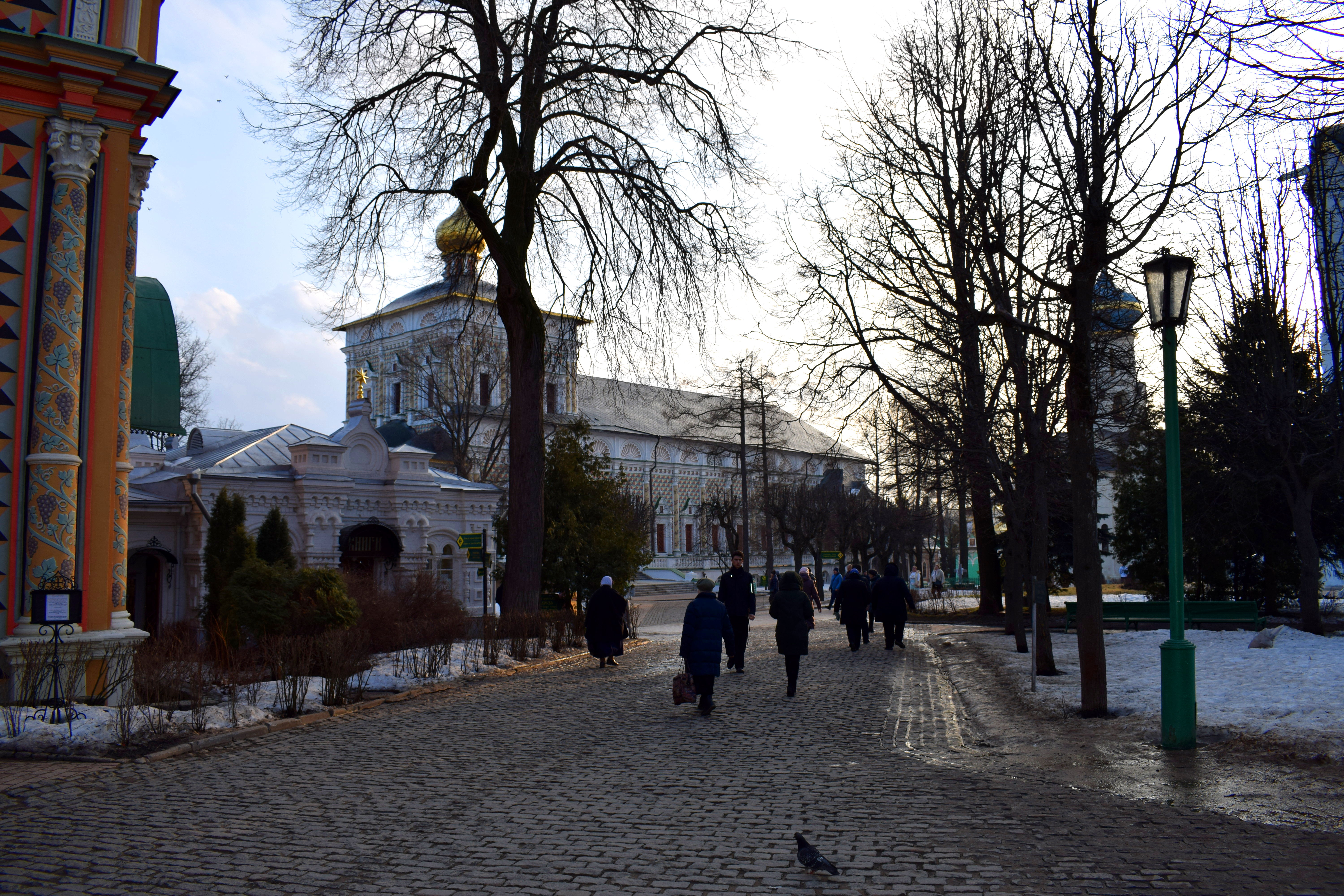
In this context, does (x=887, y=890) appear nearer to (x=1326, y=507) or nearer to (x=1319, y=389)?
(x=1319, y=389)

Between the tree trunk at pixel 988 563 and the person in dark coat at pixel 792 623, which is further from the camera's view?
the tree trunk at pixel 988 563

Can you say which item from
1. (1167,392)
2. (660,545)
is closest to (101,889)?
(1167,392)

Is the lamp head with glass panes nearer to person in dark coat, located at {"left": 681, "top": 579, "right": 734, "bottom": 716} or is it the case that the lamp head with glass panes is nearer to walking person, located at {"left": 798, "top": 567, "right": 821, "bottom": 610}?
person in dark coat, located at {"left": 681, "top": 579, "right": 734, "bottom": 716}

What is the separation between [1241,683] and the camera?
1134 centimetres

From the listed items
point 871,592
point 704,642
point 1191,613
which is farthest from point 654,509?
point 704,642

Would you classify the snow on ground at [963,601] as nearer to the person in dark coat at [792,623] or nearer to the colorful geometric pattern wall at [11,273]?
the person in dark coat at [792,623]

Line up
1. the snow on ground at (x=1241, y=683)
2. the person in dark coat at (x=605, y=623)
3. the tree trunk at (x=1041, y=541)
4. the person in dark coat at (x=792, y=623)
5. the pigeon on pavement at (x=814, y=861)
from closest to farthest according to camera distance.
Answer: the pigeon on pavement at (x=814, y=861), the snow on ground at (x=1241, y=683), the person in dark coat at (x=792, y=623), the tree trunk at (x=1041, y=541), the person in dark coat at (x=605, y=623)

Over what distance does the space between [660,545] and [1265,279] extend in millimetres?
58872

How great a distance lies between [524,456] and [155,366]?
31.5 ft

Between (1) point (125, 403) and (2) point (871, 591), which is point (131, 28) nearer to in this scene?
(1) point (125, 403)

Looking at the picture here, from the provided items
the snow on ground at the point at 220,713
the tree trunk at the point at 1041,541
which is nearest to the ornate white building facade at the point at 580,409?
the tree trunk at the point at 1041,541

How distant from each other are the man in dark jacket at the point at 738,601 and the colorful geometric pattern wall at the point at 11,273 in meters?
9.83

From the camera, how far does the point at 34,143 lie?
1128 cm

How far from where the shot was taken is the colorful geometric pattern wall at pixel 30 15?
11.1 metres
